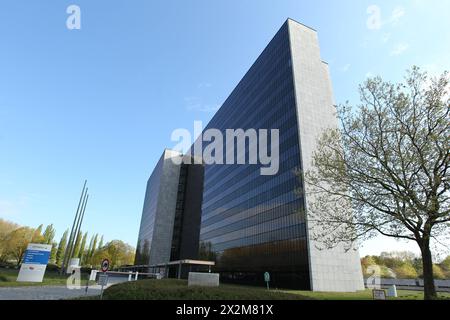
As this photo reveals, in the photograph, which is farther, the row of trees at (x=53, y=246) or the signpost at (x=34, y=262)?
the row of trees at (x=53, y=246)

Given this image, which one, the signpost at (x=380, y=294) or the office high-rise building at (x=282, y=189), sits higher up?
the office high-rise building at (x=282, y=189)

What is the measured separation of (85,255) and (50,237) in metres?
41.7

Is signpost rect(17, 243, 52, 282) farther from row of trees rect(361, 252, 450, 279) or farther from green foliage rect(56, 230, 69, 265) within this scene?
green foliage rect(56, 230, 69, 265)

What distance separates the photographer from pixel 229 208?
74562 millimetres

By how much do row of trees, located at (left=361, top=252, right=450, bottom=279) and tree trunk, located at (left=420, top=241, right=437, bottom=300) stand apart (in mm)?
75298

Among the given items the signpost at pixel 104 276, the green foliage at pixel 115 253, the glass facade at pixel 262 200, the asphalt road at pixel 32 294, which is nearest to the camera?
the signpost at pixel 104 276

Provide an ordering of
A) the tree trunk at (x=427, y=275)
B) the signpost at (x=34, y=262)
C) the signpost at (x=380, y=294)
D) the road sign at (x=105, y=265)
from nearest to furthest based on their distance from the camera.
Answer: the signpost at (x=380, y=294)
the road sign at (x=105, y=265)
the tree trunk at (x=427, y=275)
the signpost at (x=34, y=262)

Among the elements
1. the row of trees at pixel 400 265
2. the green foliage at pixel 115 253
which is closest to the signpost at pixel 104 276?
the row of trees at pixel 400 265

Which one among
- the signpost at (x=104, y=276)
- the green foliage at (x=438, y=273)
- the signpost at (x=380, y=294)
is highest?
the green foliage at (x=438, y=273)

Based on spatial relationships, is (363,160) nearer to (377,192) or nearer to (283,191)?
(377,192)

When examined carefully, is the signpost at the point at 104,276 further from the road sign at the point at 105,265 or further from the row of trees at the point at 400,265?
the row of trees at the point at 400,265

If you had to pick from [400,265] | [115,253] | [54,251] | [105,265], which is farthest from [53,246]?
[400,265]

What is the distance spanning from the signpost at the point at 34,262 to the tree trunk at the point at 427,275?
3566cm

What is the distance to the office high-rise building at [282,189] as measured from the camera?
4244 cm
